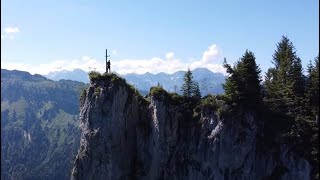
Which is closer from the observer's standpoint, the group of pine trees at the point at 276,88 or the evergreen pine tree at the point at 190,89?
the group of pine trees at the point at 276,88

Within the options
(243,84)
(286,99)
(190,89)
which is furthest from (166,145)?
(286,99)

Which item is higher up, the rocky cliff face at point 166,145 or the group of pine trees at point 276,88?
the group of pine trees at point 276,88

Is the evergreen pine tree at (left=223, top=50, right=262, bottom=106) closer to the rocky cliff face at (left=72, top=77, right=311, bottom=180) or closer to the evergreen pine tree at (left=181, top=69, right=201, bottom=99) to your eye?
the rocky cliff face at (left=72, top=77, right=311, bottom=180)

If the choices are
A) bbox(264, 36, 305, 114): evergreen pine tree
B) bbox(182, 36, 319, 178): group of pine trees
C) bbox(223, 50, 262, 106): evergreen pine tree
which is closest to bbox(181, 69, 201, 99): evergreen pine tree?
bbox(182, 36, 319, 178): group of pine trees

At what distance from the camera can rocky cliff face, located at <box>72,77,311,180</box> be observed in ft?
206

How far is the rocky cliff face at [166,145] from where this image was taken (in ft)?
206

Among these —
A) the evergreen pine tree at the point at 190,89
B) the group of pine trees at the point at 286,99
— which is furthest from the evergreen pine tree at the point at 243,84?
the evergreen pine tree at the point at 190,89

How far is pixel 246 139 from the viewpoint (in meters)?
63.5

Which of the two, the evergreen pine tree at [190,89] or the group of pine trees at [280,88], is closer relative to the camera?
the group of pine trees at [280,88]

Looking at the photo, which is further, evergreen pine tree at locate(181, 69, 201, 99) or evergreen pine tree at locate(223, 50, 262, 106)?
evergreen pine tree at locate(181, 69, 201, 99)

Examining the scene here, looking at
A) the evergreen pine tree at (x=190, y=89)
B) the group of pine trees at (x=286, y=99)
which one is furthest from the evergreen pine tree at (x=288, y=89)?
the evergreen pine tree at (x=190, y=89)

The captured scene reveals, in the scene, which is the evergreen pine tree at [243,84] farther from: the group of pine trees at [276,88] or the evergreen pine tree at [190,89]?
the evergreen pine tree at [190,89]

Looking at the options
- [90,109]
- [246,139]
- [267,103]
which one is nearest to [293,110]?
[267,103]

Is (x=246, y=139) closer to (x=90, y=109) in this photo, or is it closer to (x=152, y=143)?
(x=152, y=143)
